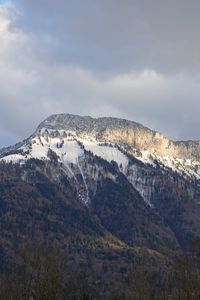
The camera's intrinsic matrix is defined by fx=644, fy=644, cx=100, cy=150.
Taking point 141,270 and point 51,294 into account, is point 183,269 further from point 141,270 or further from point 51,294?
point 51,294

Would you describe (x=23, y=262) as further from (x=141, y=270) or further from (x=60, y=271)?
(x=141, y=270)

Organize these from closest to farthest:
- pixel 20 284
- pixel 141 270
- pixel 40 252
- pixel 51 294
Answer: pixel 51 294 < pixel 40 252 < pixel 20 284 < pixel 141 270

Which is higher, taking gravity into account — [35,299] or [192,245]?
[192,245]

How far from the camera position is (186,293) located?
575ft

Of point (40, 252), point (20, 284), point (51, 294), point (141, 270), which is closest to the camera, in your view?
point (51, 294)

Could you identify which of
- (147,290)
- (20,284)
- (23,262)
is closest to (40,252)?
(23,262)

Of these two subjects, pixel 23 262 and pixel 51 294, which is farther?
pixel 23 262

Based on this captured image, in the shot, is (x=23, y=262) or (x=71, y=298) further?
(x=71, y=298)

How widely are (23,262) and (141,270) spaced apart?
41978 mm

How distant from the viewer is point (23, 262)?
176 m

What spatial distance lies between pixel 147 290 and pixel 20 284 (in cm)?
3719

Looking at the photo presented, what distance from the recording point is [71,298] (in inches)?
7717

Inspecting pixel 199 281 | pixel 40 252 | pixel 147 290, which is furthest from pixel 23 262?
pixel 199 281

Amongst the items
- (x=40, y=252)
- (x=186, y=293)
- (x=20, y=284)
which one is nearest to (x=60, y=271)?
(x=40, y=252)
